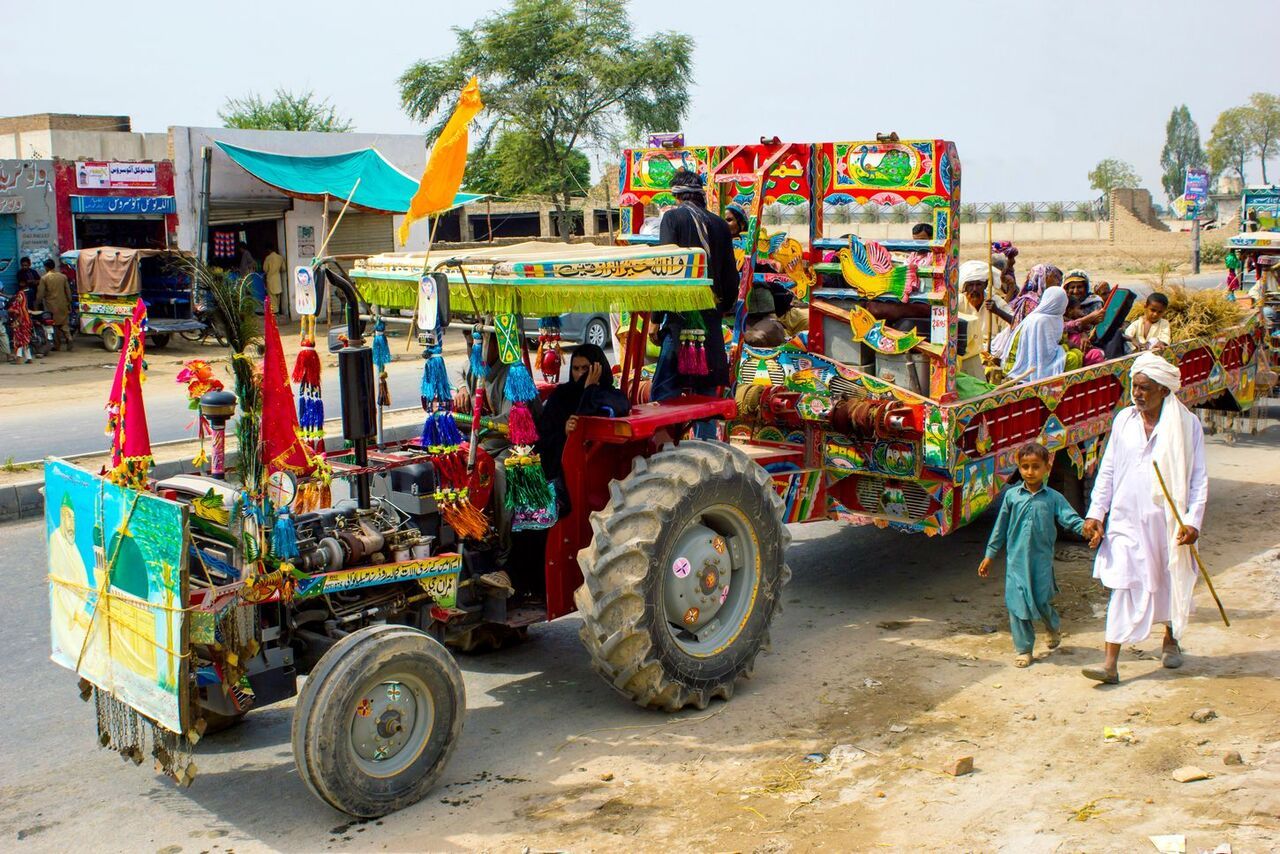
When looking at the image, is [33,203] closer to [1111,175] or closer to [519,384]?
[519,384]

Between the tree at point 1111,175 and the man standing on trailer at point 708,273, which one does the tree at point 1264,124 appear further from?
the man standing on trailer at point 708,273

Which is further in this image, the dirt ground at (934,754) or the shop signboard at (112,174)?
the shop signboard at (112,174)

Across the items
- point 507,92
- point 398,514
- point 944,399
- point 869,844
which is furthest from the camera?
point 507,92

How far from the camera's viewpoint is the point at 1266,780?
16.9ft

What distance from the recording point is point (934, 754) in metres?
5.73

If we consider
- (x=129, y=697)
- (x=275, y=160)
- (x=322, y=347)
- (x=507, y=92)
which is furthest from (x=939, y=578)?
(x=507, y=92)

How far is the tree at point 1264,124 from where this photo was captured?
85.7m

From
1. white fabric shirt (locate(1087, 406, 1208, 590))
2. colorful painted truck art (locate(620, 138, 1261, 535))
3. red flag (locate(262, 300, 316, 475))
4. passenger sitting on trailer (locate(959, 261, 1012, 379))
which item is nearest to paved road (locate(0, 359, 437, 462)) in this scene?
colorful painted truck art (locate(620, 138, 1261, 535))

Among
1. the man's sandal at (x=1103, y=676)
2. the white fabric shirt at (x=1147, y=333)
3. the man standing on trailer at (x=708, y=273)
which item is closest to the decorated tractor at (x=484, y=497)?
the man standing on trailer at (x=708, y=273)

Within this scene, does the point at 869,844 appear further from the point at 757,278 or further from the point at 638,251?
the point at 757,278

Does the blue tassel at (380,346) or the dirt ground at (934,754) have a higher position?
the blue tassel at (380,346)

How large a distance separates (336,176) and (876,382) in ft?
65.3

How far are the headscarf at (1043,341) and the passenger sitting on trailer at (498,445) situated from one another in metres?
4.51

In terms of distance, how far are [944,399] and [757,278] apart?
4.75 ft
